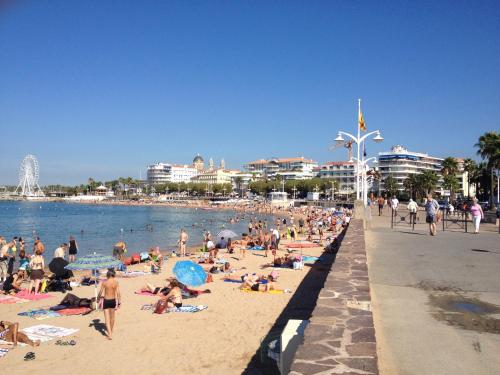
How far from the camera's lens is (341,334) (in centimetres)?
446

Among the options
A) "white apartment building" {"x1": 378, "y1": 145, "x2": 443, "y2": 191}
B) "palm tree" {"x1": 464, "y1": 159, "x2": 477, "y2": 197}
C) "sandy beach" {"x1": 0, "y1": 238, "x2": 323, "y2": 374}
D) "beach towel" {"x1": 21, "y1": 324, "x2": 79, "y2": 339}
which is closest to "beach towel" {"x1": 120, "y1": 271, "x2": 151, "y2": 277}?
"sandy beach" {"x1": 0, "y1": 238, "x2": 323, "y2": 374}

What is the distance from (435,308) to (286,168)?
16636cm

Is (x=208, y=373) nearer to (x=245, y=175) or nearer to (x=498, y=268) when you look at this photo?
(x=498, y=268)

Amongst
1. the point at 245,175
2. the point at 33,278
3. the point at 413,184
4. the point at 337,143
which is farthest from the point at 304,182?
the point at 33,278

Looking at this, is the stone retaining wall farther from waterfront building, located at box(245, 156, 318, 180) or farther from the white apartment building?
waterfront building, located at box(245, 156, 318, 180)

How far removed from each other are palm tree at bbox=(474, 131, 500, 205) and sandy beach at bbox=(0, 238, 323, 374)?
46.0 metres

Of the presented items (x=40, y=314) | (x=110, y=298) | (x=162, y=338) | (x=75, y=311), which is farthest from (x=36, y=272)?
(x=162, y=338)

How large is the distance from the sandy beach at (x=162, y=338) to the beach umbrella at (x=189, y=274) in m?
0.57

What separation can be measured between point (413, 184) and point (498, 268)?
309 ft

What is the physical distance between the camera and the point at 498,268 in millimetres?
9422

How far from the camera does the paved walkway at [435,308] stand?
15.0 feet

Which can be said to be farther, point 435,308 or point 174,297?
point 174,297

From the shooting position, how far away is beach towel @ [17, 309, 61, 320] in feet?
34.8

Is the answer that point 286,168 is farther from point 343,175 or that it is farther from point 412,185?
point 412,185
